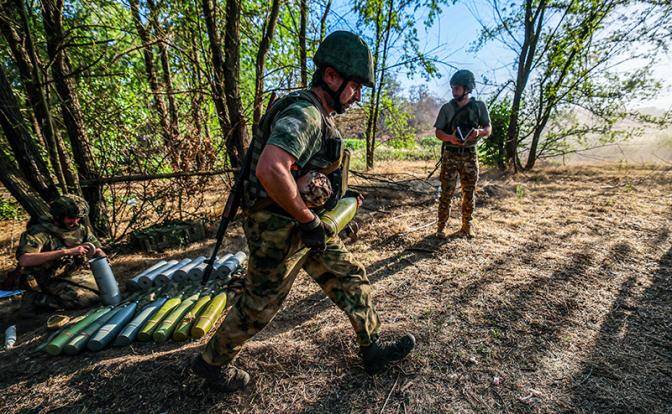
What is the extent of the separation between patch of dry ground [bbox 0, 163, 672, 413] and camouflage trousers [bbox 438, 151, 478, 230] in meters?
0.52

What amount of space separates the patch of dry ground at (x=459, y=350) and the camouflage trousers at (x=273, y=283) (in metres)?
0.43

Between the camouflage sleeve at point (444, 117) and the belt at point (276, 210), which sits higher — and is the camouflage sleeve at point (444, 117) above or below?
above

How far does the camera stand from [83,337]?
8.68 ft

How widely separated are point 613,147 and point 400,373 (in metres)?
14.0

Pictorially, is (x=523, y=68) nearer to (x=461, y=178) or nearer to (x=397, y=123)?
(x=397, y=123)

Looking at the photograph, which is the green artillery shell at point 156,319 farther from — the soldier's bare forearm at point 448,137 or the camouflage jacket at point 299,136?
the soldier's bare forearm at point 448,137

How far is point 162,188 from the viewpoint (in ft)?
17.5

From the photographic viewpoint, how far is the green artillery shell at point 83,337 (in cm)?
254

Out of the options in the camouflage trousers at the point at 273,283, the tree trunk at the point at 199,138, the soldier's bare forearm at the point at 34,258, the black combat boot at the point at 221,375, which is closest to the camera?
the camouflage trousers at the point at 273,283

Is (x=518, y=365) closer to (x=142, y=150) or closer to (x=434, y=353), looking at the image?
(x=434, y=353)

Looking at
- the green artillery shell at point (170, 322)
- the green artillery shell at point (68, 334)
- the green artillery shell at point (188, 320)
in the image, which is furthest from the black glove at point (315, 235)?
the green artillery shell at point (68, 334)

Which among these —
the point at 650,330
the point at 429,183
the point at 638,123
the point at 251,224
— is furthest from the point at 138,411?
the point at 638,123

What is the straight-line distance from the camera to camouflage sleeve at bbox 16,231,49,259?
316 cm

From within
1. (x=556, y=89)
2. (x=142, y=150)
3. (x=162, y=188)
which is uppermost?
(x=556, y=89)
